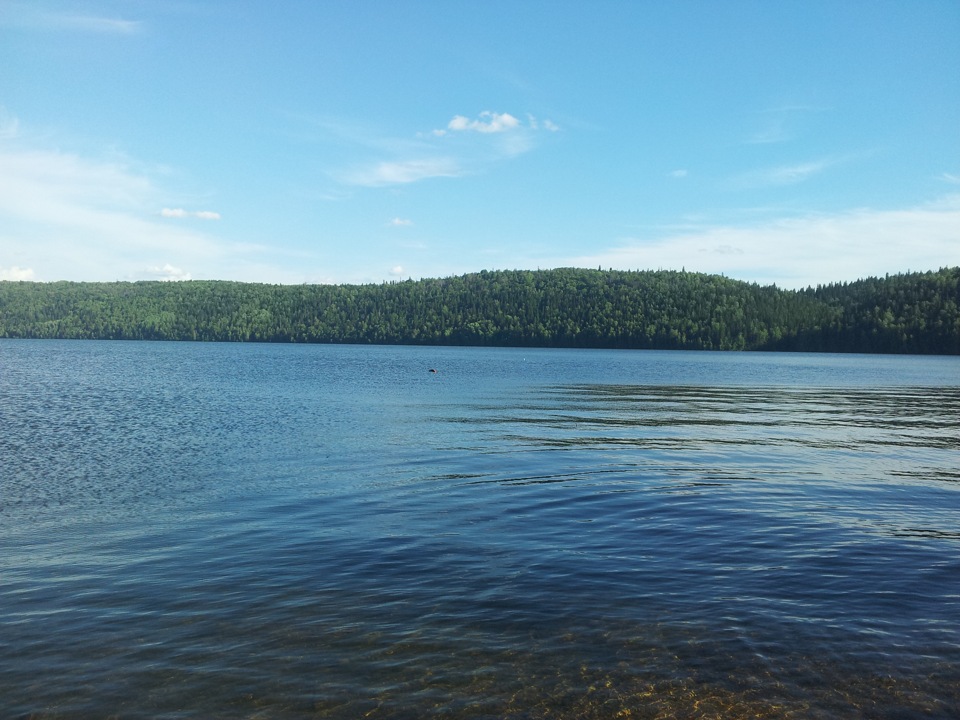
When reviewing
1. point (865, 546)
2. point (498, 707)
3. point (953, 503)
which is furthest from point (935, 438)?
point (498, 707)

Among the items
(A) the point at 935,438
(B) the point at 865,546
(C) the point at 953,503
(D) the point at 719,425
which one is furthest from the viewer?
(D) the point at 719,425

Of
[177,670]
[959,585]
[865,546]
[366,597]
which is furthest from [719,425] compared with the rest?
[177,670]

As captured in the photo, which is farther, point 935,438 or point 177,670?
point 935,438

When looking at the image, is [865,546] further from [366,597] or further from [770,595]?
[366,597]

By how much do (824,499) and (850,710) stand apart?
15584mm

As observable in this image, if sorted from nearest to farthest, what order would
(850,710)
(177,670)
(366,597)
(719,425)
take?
(850,710), (177,670), (366,597), (719,425)

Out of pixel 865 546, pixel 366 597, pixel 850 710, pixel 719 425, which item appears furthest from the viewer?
pixel 719 425

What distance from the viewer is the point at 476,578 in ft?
53.0

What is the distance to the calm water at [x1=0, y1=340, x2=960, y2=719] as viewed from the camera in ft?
36.8

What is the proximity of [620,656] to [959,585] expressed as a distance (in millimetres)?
8837

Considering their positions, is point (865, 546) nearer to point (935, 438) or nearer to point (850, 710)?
point (850, 710)

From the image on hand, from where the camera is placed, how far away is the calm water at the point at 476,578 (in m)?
11.2

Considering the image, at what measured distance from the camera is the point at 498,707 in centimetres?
1070

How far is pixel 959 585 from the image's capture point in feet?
52.1
